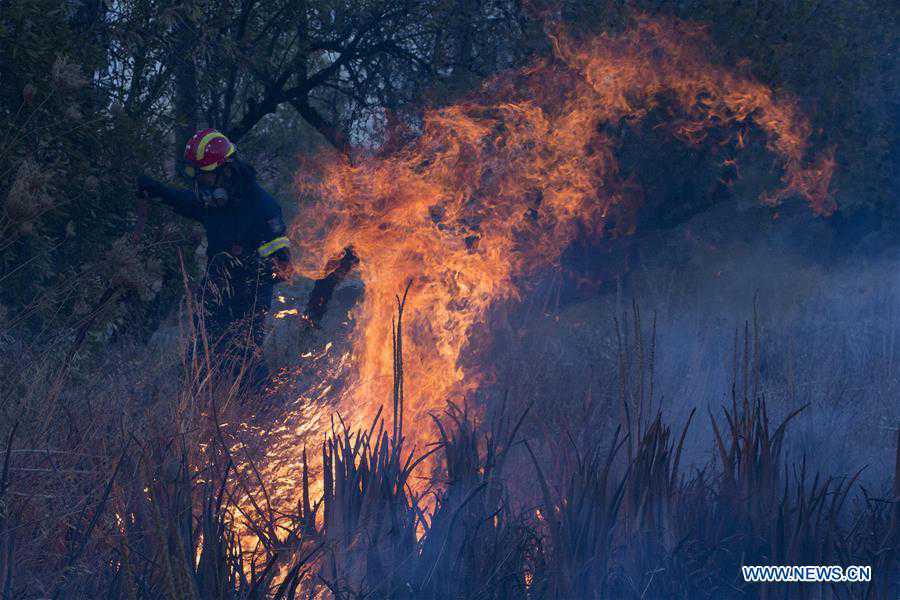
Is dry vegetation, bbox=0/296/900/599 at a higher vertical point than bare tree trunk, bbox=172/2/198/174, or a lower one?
lower

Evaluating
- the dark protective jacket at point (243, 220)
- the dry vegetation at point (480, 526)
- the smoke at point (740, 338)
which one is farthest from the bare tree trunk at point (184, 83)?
the dry vegetation at point (480, 526)

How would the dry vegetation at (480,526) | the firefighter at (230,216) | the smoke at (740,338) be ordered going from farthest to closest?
the firefighter at (230,216) → the smoke at (740,338) → the dry vegetation at (480,526)

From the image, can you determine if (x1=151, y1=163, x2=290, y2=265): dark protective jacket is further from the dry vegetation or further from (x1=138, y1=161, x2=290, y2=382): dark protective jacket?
the dry vegetation

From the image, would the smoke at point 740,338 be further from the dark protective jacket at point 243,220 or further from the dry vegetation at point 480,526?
the dark protective jacket at point 243,220

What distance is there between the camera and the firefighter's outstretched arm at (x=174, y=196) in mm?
6286

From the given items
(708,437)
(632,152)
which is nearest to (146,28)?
(708,437)

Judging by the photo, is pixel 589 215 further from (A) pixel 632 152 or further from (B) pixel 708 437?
(B) pixel 708 437

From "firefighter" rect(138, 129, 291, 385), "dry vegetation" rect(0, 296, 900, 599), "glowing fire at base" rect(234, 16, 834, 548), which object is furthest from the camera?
"firefighter" rect(138, 129, 291, 385)

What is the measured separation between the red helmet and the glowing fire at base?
28.6 inches

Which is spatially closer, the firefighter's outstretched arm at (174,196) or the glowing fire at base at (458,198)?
the glowing fire at base at (458,198)

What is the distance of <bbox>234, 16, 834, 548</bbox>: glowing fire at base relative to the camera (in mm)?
5086

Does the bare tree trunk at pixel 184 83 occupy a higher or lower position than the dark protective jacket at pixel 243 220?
higher

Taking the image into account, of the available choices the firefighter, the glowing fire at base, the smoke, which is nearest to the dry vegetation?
the smoke

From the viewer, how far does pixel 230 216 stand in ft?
22.0
